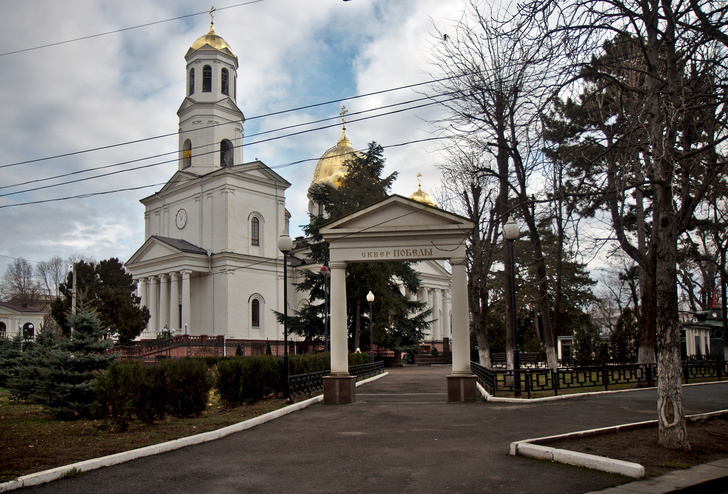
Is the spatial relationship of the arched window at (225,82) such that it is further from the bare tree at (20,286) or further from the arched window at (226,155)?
the bare tree at (20,286)

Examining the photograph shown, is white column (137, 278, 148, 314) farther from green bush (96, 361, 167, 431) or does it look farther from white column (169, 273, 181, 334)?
green bush (96, 361, 167, 431)

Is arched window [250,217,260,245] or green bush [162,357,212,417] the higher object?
arched window [250,217,260,245]

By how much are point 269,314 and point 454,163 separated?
3117 cm

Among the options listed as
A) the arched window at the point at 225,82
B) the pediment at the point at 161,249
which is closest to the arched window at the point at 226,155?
the arched window at the point at 225,82

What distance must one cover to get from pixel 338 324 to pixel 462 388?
3747 mm

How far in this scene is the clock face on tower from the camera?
54.5 metres

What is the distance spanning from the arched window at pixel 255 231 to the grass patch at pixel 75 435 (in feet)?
126

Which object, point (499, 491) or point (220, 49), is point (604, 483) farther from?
point (220, 49)

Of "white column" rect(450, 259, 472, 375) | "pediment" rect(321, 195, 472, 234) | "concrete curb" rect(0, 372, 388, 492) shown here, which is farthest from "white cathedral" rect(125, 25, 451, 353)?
"concrete curb" rect(0, 372, 388, 492)

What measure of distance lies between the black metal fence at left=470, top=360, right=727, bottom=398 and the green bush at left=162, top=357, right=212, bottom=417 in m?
7.62

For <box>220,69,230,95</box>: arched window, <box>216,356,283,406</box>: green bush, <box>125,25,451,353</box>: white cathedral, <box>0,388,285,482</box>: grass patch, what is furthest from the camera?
<box>220,69,230,95</box>: arched window

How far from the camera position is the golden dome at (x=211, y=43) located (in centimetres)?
5431

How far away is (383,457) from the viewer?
8.30 meters

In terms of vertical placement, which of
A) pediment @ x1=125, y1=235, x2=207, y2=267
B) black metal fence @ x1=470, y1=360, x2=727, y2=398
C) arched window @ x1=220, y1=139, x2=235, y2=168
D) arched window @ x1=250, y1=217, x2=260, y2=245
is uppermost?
arched window @ x1=220, y1=139, x2=235, y2=168
